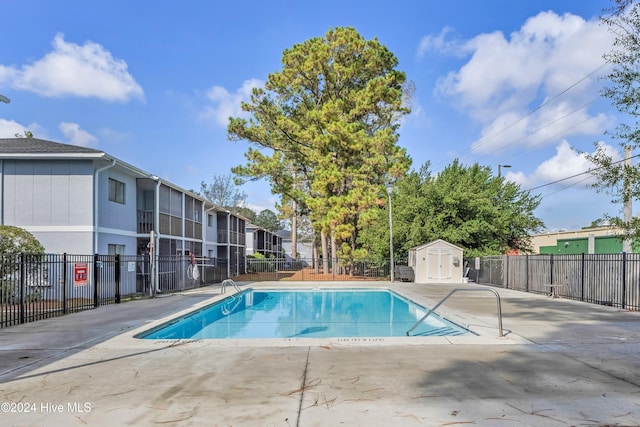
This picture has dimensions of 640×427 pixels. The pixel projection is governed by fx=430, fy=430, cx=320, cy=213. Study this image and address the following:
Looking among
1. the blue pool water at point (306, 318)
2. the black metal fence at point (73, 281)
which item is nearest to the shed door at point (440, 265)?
the blue pool water at point (306, 318)

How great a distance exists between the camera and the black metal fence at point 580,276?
41.0ft

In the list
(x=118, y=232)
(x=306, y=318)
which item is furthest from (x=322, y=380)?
(x=118, y=232)

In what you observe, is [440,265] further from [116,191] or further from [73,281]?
[73,281]

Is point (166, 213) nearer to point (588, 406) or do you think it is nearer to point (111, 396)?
point (111, 396)

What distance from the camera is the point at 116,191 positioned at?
1781cm

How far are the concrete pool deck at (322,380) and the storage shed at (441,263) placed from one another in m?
14.4

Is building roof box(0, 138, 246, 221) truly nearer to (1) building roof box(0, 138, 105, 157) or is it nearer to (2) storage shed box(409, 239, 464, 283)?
(1) building roof box(0, 138, 105, 157)

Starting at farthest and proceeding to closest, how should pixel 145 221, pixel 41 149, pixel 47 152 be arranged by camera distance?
pixel 145 221, pixel 41 149, pixel 47 152

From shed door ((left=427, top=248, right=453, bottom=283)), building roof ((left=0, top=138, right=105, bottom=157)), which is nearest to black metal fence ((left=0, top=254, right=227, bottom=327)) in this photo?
building roof ((left=0, top=138, right=105, bottom=157))

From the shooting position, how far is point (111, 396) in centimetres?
470

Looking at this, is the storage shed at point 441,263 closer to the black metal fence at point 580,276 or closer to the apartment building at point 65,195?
the black metal fence at point 580,276

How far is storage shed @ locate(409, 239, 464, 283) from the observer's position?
76.1 feet

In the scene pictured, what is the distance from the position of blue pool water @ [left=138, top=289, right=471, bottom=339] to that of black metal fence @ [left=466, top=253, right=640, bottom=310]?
224 inches

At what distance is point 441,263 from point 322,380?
19.1 meters
